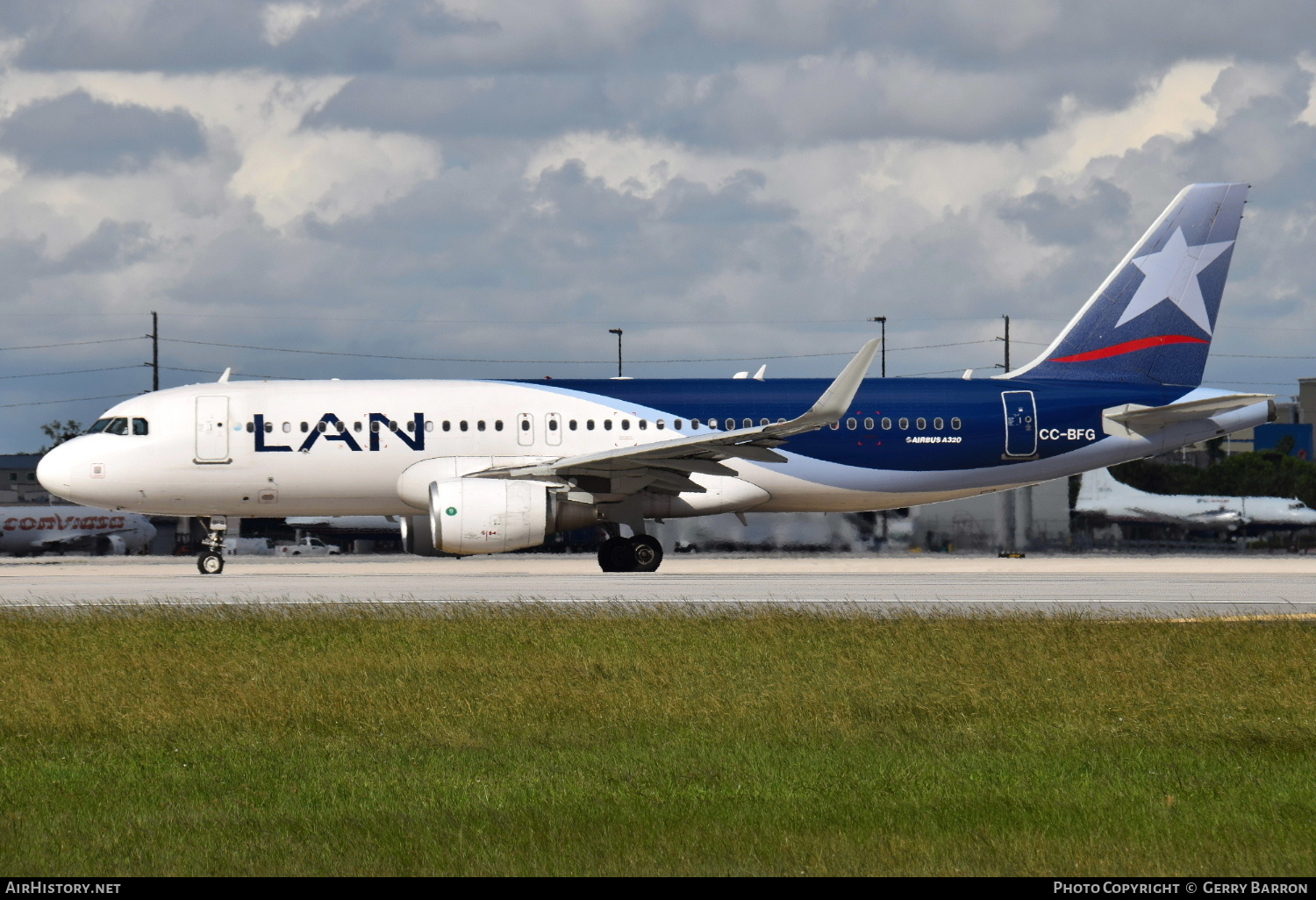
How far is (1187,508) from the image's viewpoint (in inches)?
1802

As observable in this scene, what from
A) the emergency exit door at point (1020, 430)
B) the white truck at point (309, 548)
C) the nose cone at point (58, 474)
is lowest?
the white truck at point (309, 548)

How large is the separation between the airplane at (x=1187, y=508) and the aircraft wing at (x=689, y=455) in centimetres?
1861

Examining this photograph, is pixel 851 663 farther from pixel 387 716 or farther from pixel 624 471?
pixel 624 471

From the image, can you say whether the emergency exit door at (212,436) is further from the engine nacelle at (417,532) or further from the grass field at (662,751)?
the grass field at (662,751)

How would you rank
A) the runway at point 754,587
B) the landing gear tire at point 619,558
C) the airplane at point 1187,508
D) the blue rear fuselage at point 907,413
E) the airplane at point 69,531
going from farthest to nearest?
the airplane at point 69,531
the airplane at point 1187,508
the blue rear fuselage at point 907,413
the landing gear tire at point 619,558
the runway at point 754,587

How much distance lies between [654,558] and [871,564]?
8161mm

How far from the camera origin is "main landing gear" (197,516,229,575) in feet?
93.7

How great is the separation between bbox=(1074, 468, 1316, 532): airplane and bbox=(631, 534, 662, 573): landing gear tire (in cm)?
1898

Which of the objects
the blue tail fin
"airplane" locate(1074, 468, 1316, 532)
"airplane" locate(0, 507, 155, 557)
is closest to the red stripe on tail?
the blue tail fin

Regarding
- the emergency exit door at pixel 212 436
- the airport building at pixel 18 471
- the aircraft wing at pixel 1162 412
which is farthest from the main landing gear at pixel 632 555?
the airport building at pixel 18 471

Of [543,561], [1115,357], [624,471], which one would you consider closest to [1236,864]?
[624,471]

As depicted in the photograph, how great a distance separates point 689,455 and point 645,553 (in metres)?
3.07

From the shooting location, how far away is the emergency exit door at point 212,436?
92.3ft

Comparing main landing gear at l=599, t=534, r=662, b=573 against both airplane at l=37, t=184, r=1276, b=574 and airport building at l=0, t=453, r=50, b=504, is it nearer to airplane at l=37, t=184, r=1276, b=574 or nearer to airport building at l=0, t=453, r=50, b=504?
airplane at l=37, t=184, r=1276, b=574
